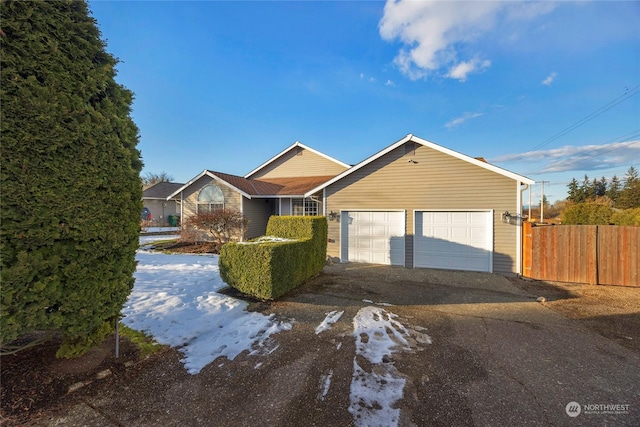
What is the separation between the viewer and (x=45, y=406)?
240 cm

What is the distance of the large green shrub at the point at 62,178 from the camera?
7.57ft

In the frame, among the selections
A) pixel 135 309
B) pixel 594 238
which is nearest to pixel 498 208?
pixel 594 238

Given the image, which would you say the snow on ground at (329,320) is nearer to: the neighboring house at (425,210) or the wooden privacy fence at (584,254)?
the neighboring house at (425,210)

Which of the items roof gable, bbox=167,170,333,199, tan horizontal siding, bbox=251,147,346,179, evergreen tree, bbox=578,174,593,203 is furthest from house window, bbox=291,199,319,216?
evergreen tree, bbox=578,174,593,203

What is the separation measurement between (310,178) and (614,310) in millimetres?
14014

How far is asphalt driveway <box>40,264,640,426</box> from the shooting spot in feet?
7.84

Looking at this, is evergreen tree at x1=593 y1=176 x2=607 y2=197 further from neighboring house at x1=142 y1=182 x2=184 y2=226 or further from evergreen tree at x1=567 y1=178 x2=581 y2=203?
neighboring house at x1=142 y1=182 x2=184 y2=226

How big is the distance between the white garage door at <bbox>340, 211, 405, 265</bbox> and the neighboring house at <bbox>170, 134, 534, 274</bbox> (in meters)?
0.04

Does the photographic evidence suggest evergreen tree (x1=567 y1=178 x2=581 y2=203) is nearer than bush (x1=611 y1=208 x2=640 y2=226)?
No

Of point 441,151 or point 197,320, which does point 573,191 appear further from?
point 197,320

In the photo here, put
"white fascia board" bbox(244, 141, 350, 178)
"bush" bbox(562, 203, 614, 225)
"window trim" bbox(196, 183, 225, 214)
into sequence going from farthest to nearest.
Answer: "white fascia board" bbox(244, 141, 350, 178), "window trim" bbox(196, 183, 225, 214), "bush" bbox(562, 203, 614, 225)

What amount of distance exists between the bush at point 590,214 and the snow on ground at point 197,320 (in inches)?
686

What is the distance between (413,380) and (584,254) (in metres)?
7.93

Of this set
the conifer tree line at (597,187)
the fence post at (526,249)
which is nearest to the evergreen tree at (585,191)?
the conifer tree line at (597,187)
